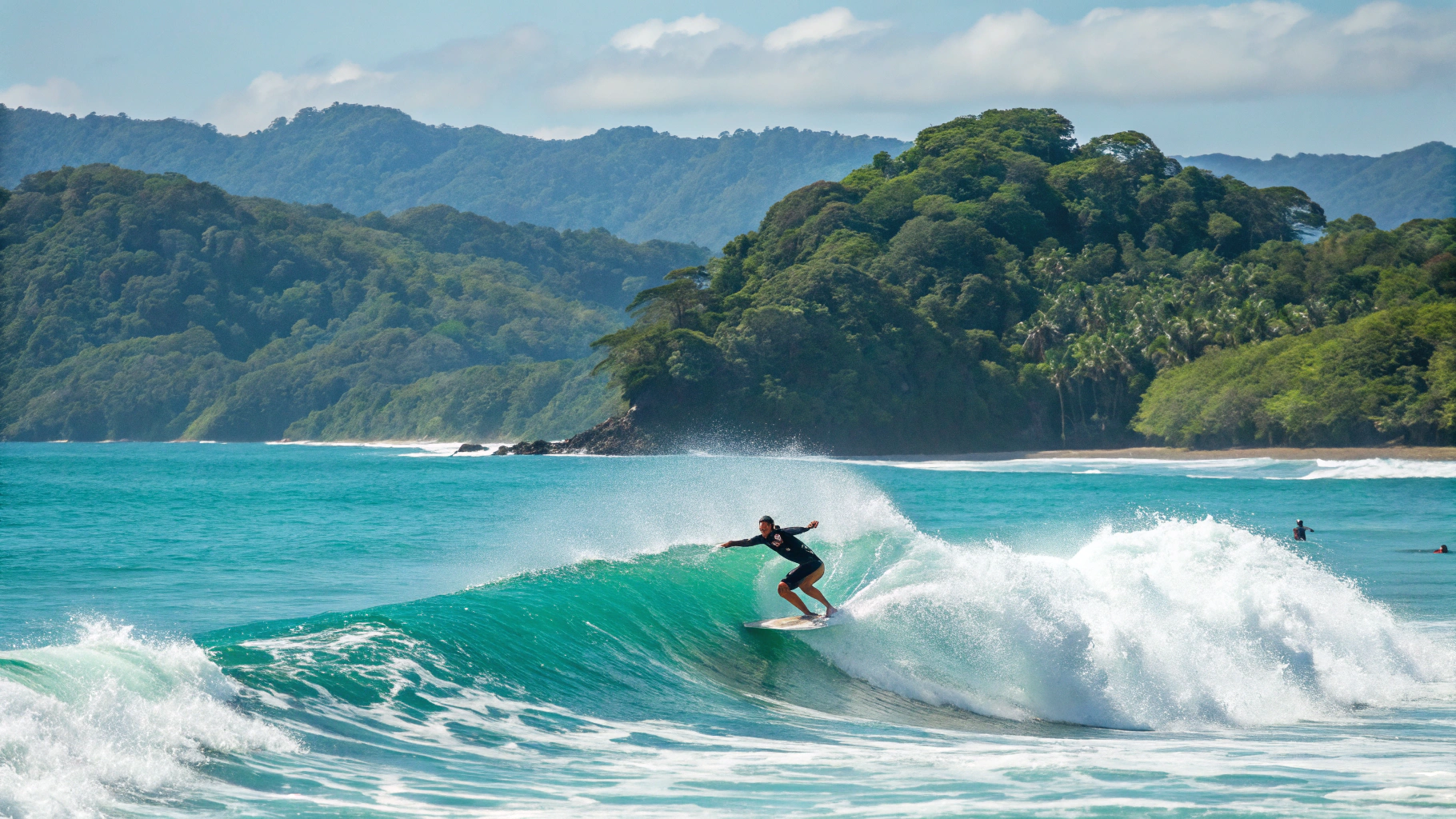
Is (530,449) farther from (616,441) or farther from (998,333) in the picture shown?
(998,333)

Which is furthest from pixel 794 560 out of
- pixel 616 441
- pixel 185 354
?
pixel 185 354

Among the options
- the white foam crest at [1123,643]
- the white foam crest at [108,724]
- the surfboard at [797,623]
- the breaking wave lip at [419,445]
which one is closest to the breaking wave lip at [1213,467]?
the breaking wave lip at [419,445]

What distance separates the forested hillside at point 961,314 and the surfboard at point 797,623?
3198 inches

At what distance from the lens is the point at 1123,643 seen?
1362 centimetres

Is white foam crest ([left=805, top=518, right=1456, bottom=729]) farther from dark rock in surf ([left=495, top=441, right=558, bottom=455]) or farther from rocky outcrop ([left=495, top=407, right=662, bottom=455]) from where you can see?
dark rock in surf ([left=495, top=441, right=558, bottom=455])

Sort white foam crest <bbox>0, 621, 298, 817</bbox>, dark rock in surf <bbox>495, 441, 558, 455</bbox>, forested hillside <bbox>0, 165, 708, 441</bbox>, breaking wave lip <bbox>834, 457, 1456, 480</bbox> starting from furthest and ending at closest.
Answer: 1. forested hillside <bbox>0, 165, 708, 441</bbox>
2. dark rock in surf <bbox>495, 441, 558, 455</bbox>
3. breaking wave lip <bbox>834, 457, 1456, 480</bbox>
4. white foam crest <bbox>0, 621, 298, 817</bbox>

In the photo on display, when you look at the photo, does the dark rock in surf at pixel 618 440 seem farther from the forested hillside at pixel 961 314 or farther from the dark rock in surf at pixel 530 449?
the dark rock in surf at pixel 530 449

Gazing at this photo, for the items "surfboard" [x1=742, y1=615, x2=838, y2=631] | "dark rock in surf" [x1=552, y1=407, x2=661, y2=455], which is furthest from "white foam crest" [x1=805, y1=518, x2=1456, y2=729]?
"dark rock in surf" [x1=552, y1=407, x2=661, y2=455]

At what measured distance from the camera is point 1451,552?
95.0 feet

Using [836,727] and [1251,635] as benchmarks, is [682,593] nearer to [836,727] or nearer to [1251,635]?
[836,727]

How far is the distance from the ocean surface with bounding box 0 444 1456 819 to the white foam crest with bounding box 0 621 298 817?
23mm

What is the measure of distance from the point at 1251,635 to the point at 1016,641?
327 centimetres

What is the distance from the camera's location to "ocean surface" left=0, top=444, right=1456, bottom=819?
28.5 ft

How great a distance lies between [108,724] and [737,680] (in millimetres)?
7036
